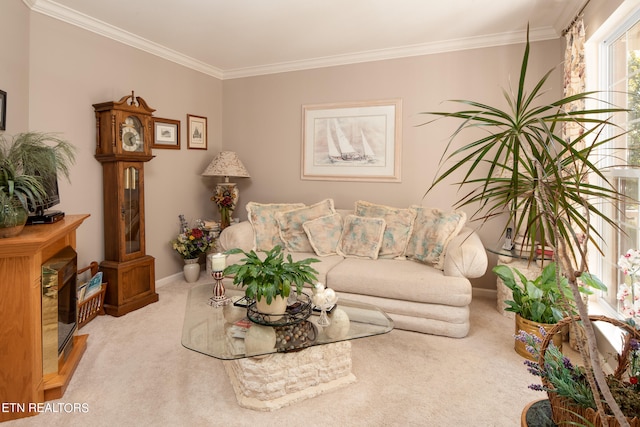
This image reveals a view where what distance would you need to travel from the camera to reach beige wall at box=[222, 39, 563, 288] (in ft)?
12.6

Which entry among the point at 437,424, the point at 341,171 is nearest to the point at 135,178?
the point at 341,171

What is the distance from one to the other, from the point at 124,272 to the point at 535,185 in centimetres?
335

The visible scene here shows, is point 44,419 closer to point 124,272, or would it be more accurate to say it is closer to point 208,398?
point 208,398

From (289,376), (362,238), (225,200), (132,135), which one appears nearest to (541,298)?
(362,238)

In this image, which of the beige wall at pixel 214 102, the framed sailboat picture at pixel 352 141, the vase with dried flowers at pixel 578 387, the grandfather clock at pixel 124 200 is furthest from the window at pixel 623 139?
the grandfather clock at pixel 124 200

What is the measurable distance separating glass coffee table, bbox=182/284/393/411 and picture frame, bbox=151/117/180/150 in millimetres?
2472

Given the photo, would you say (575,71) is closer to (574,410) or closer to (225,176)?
(574,410)

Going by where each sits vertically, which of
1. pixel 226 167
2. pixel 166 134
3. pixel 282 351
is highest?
pixel 166 134

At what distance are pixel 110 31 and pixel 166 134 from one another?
1095 millimetres

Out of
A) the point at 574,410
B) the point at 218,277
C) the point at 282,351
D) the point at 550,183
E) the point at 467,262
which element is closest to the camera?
the point at 574,410

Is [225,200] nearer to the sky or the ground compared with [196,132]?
nearer to the ground

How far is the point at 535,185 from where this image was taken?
1.27 metres

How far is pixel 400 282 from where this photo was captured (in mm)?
3051

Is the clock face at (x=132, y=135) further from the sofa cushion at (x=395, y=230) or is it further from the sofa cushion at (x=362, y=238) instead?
the sofa cushion at (x=395, y=230)
